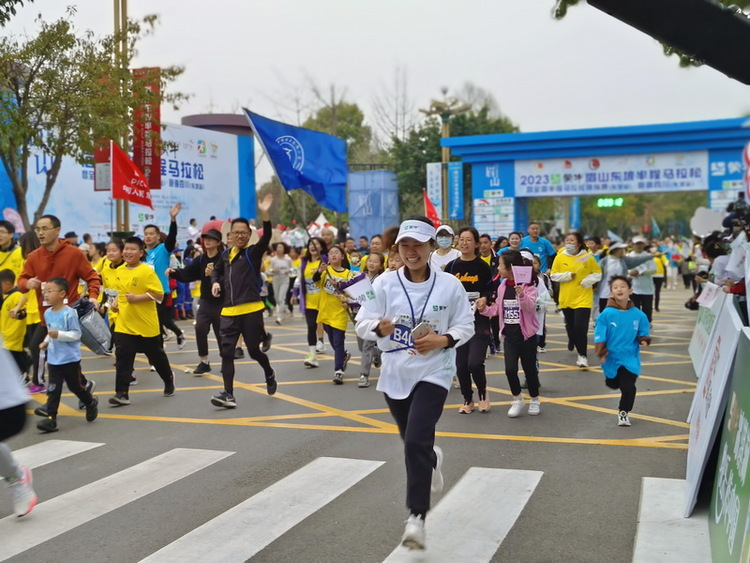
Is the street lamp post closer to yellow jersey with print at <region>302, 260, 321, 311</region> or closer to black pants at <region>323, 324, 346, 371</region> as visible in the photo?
yellow jersey with print at <region>302, 260, 321, 311</region>

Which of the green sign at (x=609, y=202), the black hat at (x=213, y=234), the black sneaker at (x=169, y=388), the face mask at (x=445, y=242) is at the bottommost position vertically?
the black sneaker at (x=169, y=388)

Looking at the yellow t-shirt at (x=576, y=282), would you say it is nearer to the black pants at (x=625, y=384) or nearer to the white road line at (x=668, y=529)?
the black pants at (x=625, y=384)

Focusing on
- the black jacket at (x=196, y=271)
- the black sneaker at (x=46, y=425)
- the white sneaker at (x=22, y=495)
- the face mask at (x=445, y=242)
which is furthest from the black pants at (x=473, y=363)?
the white sneaker at (x=22, y=495)

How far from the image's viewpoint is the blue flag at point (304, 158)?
10.5 meters

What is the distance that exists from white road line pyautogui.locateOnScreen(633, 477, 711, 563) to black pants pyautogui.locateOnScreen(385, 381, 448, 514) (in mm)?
1153

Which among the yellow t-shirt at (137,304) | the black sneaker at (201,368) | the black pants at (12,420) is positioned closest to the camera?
the black pants at (12,420)

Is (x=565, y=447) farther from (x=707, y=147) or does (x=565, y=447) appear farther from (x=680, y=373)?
(x=707, y=147)

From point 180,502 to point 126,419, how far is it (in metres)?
3.13

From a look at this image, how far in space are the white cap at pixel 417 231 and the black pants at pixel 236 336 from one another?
4.24 metres

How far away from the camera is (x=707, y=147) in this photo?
3052cm

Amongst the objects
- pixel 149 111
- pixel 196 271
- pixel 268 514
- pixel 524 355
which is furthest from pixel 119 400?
pixel 149 111

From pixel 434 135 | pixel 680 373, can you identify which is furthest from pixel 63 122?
pixel 434 135

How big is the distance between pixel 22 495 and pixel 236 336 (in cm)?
387

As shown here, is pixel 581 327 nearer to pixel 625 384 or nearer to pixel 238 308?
pixel 625 384
